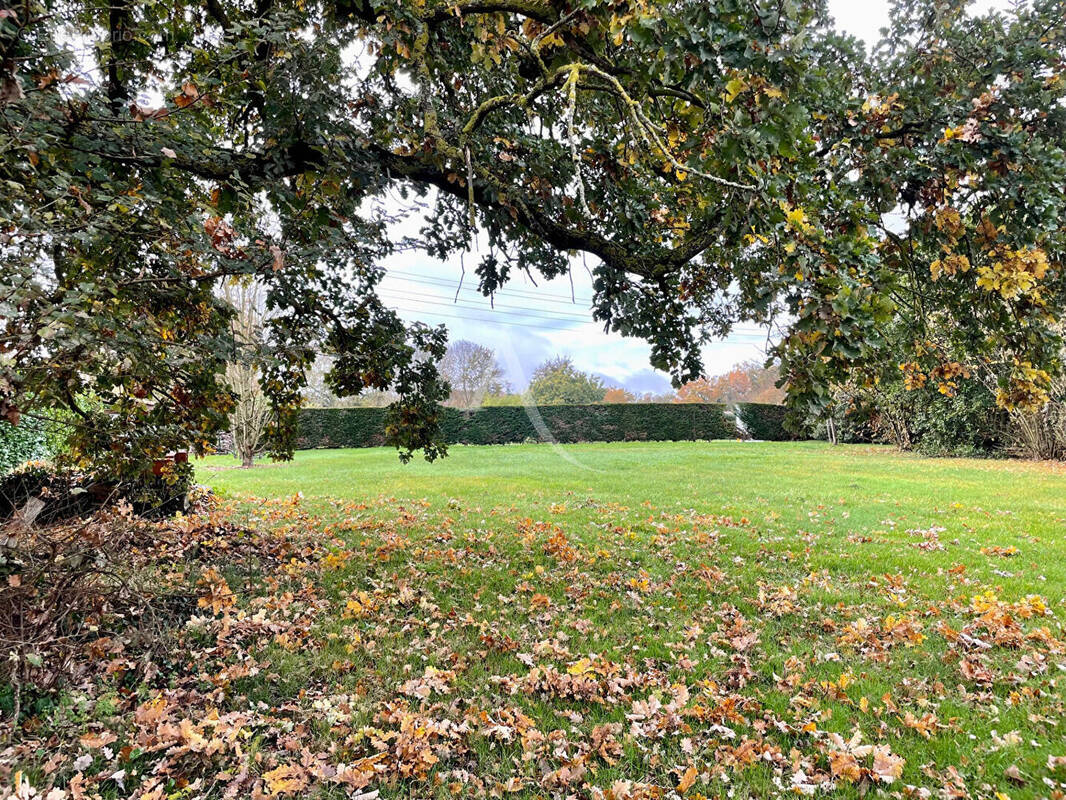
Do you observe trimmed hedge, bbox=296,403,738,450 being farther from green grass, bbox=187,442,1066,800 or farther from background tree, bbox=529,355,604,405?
green grass, bbox=187,442,1066,800

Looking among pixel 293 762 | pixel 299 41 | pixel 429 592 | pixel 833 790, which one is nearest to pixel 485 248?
pixel 299 41

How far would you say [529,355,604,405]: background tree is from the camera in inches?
885

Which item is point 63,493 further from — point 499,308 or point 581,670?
point 581,670

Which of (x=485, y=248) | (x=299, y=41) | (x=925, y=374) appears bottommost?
(x=925, y=374)

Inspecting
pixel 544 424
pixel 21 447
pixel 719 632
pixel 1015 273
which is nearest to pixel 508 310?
pixel 719 632

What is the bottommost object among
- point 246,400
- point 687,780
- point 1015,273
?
point 687,780

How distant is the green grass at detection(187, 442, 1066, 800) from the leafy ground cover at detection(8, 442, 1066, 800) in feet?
0.06

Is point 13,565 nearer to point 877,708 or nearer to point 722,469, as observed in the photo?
point 877,708

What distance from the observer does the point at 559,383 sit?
2262 cm

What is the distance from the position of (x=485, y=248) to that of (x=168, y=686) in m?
4.66

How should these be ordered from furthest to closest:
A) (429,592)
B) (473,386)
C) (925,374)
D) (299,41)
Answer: (473,386), (925,374), (429,592), (299,41)

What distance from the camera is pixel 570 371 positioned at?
23297 millimetres

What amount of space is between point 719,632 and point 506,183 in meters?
3.84

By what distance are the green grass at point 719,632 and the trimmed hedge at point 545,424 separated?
577 inches
